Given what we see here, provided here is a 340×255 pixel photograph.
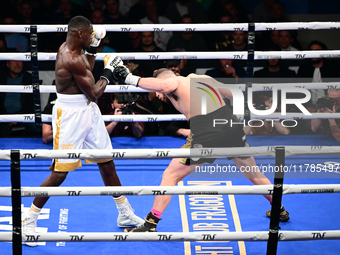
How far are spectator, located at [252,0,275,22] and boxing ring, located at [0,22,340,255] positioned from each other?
1.99 m

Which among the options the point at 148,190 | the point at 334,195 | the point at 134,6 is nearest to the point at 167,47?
the point at 134,6

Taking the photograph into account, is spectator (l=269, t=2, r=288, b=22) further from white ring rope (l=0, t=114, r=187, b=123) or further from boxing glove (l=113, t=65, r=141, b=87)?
boxing glove (l=113, t=65, r=141, b=87)

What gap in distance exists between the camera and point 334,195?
4012mm

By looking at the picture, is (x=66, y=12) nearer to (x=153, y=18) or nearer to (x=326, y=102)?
(x=153, y=18)

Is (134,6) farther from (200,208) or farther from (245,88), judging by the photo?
(200,208)

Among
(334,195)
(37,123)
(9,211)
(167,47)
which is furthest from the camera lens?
(167,47)

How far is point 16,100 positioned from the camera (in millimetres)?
5473

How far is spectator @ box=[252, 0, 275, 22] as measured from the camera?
655cm

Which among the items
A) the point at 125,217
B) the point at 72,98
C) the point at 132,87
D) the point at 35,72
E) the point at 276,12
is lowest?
the point at 125,217

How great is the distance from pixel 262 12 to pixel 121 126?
2.98m

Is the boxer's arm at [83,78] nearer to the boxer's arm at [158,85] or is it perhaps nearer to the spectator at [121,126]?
the boxer's arm at [158,85]

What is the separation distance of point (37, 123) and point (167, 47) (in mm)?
2060

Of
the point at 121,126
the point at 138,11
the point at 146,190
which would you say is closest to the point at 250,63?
the point at 121,126

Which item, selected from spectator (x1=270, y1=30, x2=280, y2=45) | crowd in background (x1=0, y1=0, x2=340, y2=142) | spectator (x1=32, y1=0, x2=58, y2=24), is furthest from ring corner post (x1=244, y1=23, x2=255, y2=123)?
spectator (x1=32, y1=0, x2=58, y2=24)
